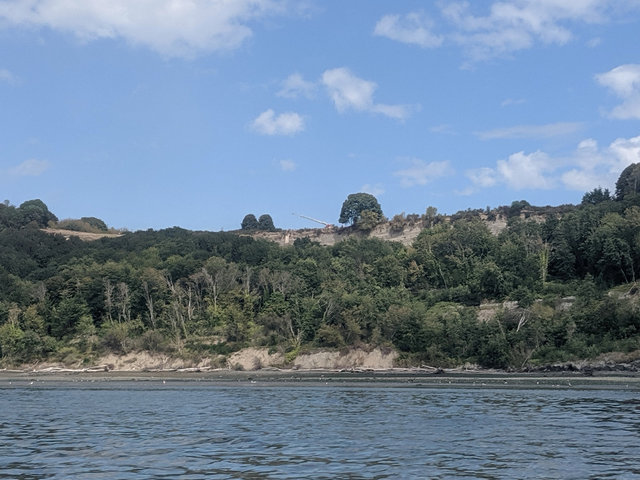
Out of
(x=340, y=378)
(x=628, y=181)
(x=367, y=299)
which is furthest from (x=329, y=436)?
(x=628, y=181)

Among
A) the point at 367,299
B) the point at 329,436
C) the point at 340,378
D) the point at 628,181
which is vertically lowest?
the point at 340,378

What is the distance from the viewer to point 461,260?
137 meters

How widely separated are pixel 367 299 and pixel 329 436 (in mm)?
77455

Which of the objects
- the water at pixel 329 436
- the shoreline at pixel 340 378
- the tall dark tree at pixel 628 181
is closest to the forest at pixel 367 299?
the tall dark tree at pixel 628 181

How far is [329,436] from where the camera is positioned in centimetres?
3366

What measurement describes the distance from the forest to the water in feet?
109

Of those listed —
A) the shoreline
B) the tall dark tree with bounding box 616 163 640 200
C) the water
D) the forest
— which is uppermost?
the tall dark tree with bounding box 616 163 640 200

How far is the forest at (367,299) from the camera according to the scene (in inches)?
3627

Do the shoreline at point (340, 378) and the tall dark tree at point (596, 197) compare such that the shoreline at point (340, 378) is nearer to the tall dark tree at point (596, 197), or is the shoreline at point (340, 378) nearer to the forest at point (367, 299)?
the forest at point (367, 299)

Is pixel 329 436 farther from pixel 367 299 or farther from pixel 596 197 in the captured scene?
pixel 596 197

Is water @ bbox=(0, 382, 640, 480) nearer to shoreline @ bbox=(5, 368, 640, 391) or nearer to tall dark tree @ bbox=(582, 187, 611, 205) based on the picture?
shoreline @ bbox=(5, 368, 640, 391)

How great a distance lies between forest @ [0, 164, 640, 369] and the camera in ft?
302

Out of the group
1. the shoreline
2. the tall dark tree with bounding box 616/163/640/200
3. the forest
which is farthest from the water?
the tall dark tree with bounding box 616/163/640/200

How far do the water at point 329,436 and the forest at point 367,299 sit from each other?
109ft
